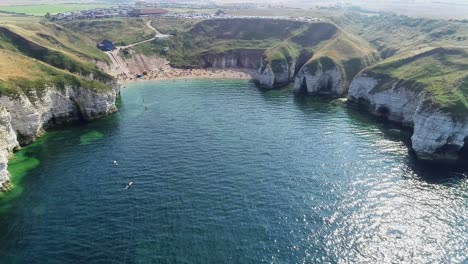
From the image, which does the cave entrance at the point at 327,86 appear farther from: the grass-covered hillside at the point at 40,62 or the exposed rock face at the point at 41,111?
the grass-covered hillside at the point at 40,62

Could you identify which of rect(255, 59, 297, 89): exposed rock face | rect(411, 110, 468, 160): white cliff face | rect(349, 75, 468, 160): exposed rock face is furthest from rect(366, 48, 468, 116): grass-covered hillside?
rect(255, 59, 297, 89): exposed rock face

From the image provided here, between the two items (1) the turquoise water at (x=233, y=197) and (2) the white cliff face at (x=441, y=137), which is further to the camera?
(2) the white cliff face at (x=441, y=137)

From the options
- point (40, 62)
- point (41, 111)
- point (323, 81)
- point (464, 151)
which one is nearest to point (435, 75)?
point (464, 151)

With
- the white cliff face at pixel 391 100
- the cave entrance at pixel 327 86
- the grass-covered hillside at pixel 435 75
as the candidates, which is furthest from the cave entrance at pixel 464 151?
the cave entrance at pixel 327 86

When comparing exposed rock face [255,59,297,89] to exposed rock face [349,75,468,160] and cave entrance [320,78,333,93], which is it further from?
exposed rock face [349,75,468,160]

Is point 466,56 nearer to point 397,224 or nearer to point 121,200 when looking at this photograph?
point 397,224

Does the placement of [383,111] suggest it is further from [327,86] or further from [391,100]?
[327,86]
